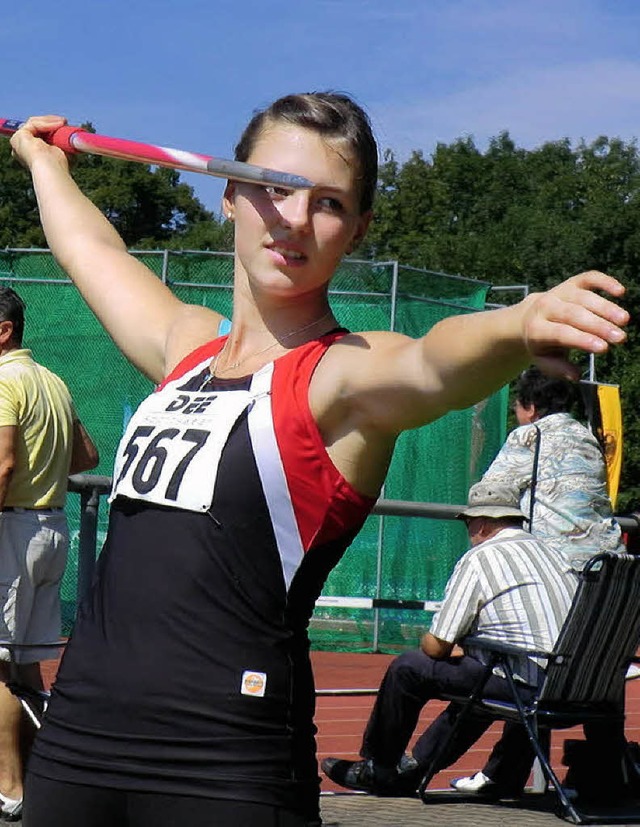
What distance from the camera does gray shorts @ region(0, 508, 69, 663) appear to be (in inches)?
266

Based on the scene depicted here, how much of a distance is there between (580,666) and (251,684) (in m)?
4.52

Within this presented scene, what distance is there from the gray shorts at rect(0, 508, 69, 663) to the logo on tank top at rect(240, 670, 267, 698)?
15.2ft

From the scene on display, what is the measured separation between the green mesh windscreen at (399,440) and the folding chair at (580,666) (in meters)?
6.28

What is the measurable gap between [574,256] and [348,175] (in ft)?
131

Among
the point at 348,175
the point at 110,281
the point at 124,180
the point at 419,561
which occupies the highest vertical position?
the point at 124,180

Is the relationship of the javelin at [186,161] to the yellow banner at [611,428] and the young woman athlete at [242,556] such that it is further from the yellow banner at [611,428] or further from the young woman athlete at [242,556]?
the yellow banner at [611,428]

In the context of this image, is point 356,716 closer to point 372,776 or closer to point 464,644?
point 372,776

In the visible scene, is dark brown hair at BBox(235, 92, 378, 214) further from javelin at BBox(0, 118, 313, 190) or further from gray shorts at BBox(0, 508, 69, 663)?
gray shorts at BBox(0, 508, 69, 663)

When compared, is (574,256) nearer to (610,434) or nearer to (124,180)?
(124,180)

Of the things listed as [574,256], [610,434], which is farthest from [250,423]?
[574,256]

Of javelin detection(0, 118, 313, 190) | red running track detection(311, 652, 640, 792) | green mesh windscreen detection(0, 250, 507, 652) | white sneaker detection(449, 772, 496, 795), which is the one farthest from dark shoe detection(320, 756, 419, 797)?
green mesh windscreen detection(0, 250, 507, 652)

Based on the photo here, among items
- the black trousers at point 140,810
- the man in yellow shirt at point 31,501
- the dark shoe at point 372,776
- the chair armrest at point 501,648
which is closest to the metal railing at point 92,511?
the man in yellow shirt at point 31,501

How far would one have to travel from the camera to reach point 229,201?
264 centimetres

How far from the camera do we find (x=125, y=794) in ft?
7.37
